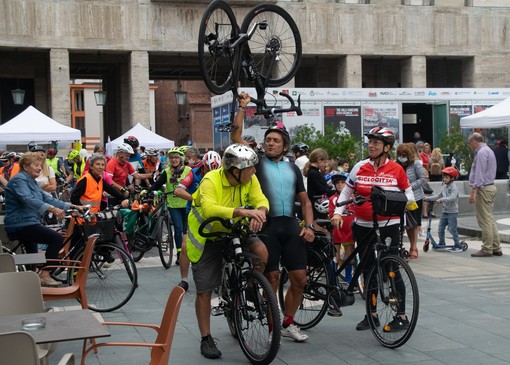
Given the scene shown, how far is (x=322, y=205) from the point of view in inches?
388

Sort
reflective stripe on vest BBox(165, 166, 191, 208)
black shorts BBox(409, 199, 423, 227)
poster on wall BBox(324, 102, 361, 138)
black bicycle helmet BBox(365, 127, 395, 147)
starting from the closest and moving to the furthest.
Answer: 1. black bicycle helmet BBox(365, 127, 395, 147)
2. reflective stripe on vest BBox(165, 166, 191, 208)
3. black shorts BBox(409, 199, 423, 227)
4. poster on wall BBox(324, 102, 361, 138)

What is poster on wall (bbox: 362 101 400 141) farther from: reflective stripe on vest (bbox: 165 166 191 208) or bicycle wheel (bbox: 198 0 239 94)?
bicycle wheel (bbox: 198 0 239 94)

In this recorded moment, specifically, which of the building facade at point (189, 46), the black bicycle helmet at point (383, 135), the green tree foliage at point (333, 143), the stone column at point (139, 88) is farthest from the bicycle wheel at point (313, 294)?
the stone column at point (139, 88)

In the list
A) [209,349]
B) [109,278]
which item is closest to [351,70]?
[109,278]

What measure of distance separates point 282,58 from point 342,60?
24295 millimetres

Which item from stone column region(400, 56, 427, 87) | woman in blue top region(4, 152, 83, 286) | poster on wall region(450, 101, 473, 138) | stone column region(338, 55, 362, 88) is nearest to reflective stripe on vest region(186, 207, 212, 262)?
woman in blue top region(4, 152, 83, 286)

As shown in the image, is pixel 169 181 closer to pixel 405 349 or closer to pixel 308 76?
pixel 405 349

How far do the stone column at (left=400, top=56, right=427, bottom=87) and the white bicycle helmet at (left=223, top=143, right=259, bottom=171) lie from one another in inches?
1174

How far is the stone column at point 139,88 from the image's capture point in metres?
31.9

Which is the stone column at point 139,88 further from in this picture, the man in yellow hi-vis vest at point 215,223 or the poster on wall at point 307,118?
the man in yellow hi-vis vest at point 215,223

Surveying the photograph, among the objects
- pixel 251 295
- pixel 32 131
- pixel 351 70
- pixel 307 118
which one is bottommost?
pixel 251 295

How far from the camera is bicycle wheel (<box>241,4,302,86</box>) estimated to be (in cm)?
1045

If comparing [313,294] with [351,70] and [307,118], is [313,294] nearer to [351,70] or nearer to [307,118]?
[307,118]

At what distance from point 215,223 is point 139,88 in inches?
1040
